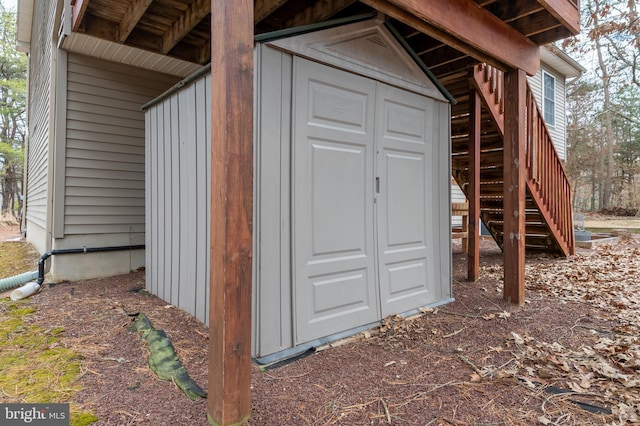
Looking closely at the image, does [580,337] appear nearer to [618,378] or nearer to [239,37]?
[618,378]

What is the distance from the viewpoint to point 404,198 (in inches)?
129

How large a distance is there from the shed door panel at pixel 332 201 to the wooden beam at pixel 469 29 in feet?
1.90

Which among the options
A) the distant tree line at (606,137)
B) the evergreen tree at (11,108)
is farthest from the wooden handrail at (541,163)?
the evergreen tree at (11,108)

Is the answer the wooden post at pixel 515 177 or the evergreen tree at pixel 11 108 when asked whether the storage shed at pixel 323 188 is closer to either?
the wooden post at pixel 515 177

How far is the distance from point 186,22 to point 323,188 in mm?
2193

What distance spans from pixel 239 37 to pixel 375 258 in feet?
6.54

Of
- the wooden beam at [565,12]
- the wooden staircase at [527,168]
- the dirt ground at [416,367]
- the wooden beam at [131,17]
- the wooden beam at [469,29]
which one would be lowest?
the dirt ground at [416,367]

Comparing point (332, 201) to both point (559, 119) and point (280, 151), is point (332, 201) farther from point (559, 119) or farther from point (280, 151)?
point (559, 119)

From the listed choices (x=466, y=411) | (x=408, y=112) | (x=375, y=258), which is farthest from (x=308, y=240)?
(x=408, y=112)

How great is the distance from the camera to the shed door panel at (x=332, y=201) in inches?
99.1

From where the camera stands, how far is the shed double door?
2539 millimetres

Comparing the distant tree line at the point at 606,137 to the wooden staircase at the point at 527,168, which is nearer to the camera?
the wooden staircase at the point at 527,168

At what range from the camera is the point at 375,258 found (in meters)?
2.99
